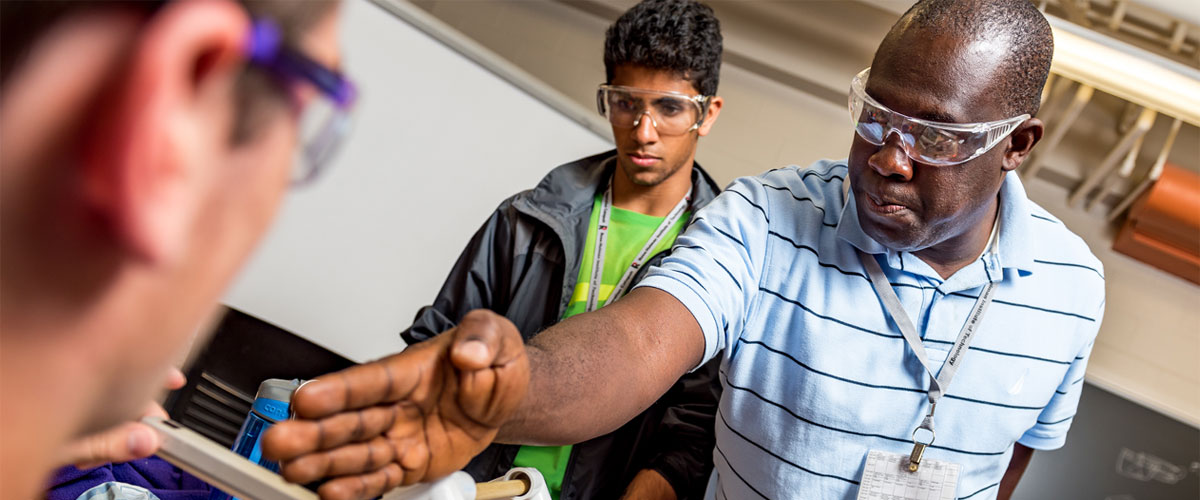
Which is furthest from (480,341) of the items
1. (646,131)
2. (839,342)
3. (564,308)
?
(646,131)

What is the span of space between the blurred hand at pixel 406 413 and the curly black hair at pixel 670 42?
125 centimetres

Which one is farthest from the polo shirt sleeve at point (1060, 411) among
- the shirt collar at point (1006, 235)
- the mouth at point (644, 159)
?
the mouth at point (644, 159)

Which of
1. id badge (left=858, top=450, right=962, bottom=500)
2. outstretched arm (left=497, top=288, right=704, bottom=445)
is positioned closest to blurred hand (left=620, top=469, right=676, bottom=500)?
id badge (left=858, top=450, right=962, bottom=500)

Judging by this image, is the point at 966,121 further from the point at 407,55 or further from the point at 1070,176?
the point at 1070,176

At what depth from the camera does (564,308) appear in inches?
70.1

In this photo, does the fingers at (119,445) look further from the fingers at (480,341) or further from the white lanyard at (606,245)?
the white lanyard at (606,245)

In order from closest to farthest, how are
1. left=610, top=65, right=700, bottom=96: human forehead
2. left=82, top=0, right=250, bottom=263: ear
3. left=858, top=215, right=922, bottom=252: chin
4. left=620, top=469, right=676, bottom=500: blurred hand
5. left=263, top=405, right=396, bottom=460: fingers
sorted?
left=82, top=0, right=250, bottom=263: ear → left=263, top=405, right=396, bottom=460: fingers → left=858, top=215, right=922, bottom=252: chin → left=620, top=469, right=676, bottom=500: blurred hand → left=610, top=65, right=700, bottom=96: human forehead

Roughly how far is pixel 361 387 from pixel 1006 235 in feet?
3.68

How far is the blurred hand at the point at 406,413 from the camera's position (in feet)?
2.00

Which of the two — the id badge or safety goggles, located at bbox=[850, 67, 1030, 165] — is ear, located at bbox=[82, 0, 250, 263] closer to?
safety goggles, located at bbox=[850, 67, 1030, 165]

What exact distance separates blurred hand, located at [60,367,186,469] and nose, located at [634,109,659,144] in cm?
111

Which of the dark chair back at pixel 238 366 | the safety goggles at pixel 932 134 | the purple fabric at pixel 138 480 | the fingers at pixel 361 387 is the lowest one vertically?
the dark chair back at pixel 238 366

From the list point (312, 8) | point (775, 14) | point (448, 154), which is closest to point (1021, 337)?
point (312, 8)

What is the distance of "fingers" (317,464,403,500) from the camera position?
63 centimetres
